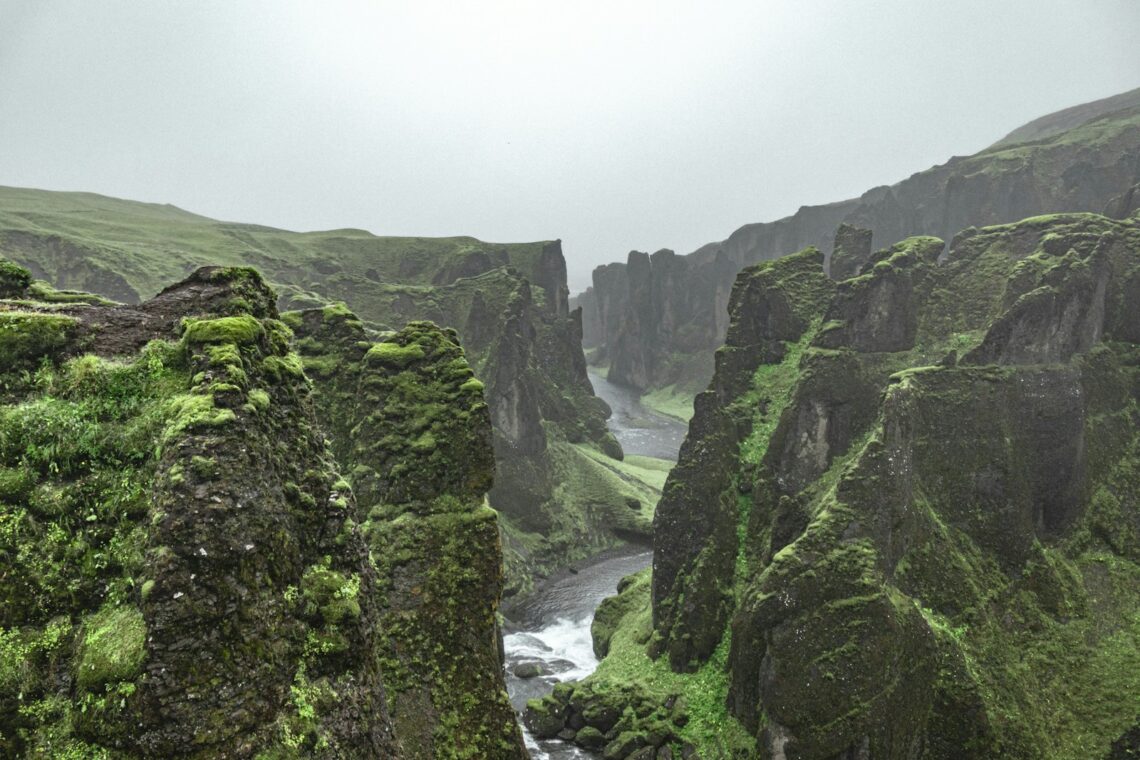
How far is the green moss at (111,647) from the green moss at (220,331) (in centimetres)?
565

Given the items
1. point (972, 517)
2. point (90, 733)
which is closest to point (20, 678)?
point (90, 733)

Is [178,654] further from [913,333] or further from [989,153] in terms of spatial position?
[989,153]

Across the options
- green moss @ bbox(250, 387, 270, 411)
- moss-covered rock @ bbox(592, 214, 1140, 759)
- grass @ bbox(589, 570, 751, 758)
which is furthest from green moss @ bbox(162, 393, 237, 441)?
grass @ bbox(589, 570, 751, 758)

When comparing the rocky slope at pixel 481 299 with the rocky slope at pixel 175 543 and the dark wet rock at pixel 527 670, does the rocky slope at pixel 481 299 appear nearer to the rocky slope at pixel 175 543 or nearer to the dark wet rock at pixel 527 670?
the dark wet rock at pixel 527 670

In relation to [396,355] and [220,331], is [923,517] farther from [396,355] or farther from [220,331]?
[220,331]

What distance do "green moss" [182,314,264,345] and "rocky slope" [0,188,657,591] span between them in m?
66.4

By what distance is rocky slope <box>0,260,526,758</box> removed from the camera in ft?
31.8

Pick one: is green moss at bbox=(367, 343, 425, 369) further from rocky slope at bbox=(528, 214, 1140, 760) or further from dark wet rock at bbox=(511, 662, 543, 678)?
dark wet rock at bbox=(511, 662, 543, 678)

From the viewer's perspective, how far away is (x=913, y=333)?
2131 inches

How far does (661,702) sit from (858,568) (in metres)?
16.7

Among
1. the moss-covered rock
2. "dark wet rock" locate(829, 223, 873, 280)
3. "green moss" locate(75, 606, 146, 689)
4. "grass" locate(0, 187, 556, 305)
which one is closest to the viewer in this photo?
"green moss" locate(75, 606, 146, 689)

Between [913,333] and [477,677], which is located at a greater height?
[913,333]

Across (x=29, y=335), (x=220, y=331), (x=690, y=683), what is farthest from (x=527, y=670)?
(x=29, y=335)

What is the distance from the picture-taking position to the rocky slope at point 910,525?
34.8 m
